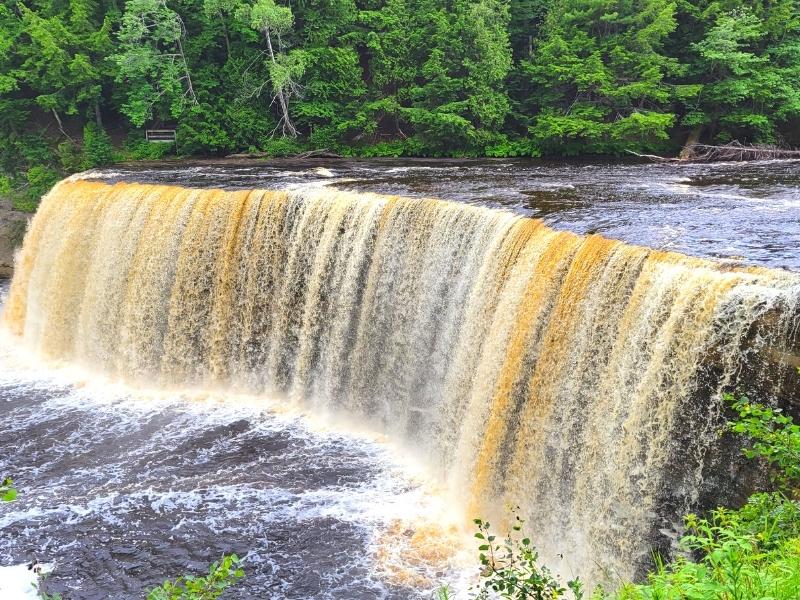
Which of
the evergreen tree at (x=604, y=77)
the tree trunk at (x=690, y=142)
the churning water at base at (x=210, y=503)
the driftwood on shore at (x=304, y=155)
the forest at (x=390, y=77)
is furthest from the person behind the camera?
the driftwood on shore at (x=304, y=155)

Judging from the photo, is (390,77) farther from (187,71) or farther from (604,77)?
(604,77)

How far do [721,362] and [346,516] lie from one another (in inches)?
181

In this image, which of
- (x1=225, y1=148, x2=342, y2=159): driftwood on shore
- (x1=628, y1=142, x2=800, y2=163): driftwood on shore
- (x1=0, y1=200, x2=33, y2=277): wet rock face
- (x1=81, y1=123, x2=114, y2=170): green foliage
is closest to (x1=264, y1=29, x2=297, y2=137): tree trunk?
(x1=225, y1=148, x2=342, y2=159): driftwood on shore

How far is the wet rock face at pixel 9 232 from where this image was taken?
1838 cm

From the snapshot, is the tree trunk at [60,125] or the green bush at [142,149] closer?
the green bush at [142,149]

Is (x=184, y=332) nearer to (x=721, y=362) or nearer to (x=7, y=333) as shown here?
(x=7, y=333)

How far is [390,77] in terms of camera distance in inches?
773

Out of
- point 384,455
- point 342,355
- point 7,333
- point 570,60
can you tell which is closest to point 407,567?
point 384,455

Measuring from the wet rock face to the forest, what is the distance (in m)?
0.96

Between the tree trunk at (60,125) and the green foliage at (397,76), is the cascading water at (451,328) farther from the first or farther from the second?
the tree trunk at (60,125)

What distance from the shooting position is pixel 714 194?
11.1 meters

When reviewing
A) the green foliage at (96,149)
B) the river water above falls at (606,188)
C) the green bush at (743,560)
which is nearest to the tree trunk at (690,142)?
the river water above falls at (606,188)

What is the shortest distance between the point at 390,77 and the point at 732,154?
949cm

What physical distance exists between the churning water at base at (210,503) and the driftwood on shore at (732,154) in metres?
10.8
